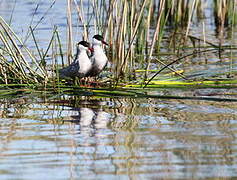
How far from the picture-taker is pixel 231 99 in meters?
6.18

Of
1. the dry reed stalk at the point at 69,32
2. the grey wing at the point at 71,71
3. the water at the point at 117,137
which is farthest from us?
the grey wing at the point at 71,71

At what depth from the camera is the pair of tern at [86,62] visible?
297 inches

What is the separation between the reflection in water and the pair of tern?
0.67 meters

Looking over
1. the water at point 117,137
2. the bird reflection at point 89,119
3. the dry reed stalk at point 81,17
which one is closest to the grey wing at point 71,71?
the dry reed stalk at point 81,17

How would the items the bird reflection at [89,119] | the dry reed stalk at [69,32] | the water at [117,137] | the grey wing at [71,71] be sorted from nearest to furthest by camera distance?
the water at [117,137], the bird reflection at [89,119], the dry reed stalk at [69,32], the grey wing at [71,71]

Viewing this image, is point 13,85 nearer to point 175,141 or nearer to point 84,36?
point 84,36

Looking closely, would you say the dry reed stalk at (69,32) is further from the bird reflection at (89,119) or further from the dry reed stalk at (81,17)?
the bird reflection at (89,119)

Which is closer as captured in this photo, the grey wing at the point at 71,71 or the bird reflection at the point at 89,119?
the bird reflection at the point at 89,119

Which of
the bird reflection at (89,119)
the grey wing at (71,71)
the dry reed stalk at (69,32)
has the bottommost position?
the bird reflection at (89,119)

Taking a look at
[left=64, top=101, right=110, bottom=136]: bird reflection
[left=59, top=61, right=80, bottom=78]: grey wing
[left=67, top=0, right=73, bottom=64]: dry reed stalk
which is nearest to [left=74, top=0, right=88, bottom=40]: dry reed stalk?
[left=67, top=0, right=73, bottom=64]: dry reed stalk

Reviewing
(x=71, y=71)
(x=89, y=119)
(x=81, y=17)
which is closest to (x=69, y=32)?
(x=81, y=17)

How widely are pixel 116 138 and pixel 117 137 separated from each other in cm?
4

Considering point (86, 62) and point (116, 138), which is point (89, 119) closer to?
point (116, 138)

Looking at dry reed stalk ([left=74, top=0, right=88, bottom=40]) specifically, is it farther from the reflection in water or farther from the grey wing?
the reflection in water
